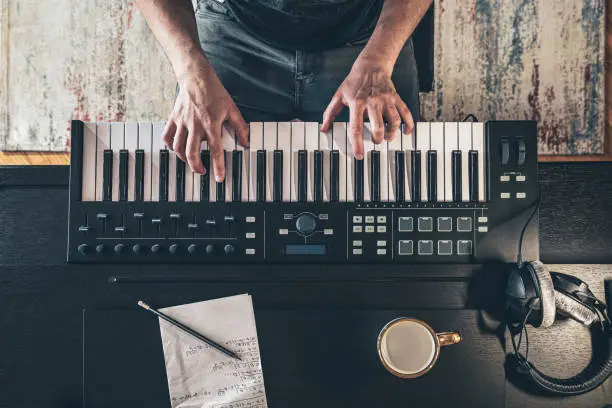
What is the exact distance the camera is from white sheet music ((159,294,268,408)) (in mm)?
874

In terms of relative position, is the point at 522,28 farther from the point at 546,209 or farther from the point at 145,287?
the point at 145,287

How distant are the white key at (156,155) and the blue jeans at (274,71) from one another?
0.84 feet

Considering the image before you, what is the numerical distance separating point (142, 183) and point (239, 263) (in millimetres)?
265

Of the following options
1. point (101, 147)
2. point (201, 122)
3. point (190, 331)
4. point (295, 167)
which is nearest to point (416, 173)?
point (295, 167)

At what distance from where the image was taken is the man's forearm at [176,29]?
0.97 meters

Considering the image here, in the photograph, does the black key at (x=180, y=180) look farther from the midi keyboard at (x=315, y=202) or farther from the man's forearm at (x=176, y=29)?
the man's forearm at (x=176, y=29)

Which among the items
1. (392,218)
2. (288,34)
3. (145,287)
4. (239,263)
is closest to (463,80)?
(288,34)

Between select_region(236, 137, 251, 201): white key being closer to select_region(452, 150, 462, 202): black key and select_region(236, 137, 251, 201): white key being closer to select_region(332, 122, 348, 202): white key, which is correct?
select_region(332, 122, 348, 202): white key

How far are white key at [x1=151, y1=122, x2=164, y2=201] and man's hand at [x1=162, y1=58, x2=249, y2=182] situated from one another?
24 millimetres

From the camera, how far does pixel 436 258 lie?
92cm

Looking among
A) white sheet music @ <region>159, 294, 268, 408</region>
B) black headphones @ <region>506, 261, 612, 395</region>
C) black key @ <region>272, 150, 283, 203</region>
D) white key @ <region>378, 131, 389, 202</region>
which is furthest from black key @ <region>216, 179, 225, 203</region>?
black headphones @ <region>506, 261, 612, 395</region>

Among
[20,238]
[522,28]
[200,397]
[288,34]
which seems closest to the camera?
[200,397]

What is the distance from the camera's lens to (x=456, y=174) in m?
0.93

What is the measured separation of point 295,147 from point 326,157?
69 millimetres
